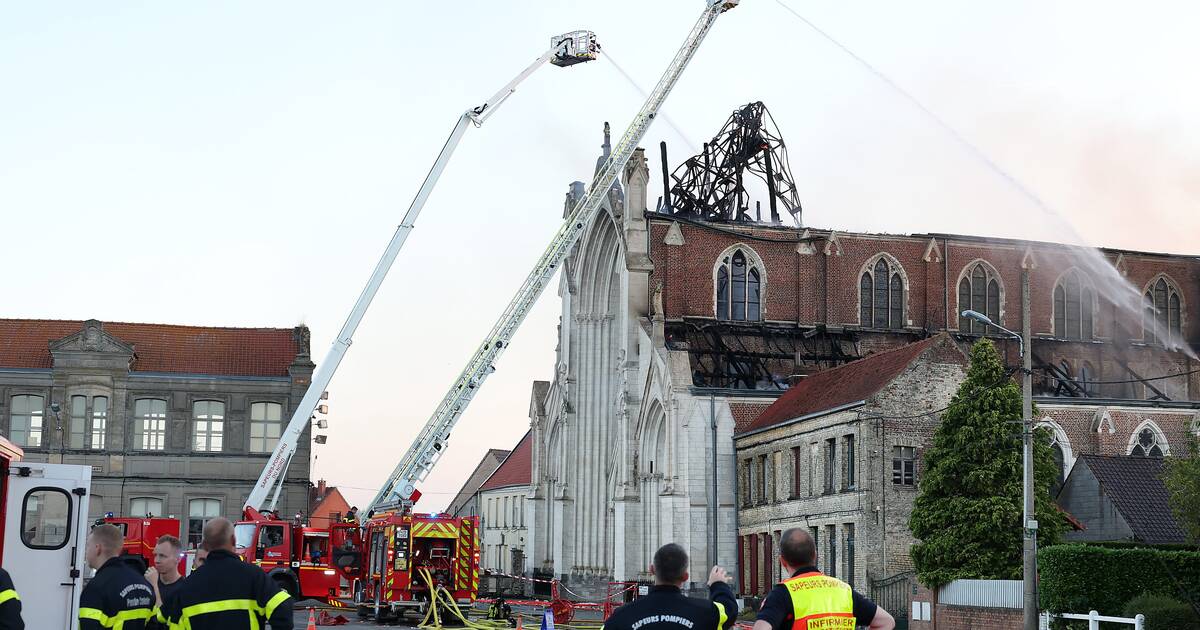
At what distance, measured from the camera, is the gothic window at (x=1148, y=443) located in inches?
2080

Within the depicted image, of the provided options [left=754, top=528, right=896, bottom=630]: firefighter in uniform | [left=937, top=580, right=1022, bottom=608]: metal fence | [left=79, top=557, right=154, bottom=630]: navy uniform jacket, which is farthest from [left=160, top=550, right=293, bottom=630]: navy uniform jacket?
[left=937, top=580, right=1022, bottom=608]: metal fence

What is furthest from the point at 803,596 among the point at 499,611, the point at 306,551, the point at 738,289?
the point at 738,289

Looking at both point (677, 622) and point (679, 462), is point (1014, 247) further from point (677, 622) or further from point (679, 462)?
point (677, 622)

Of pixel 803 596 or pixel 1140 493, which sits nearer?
pixel 803 596

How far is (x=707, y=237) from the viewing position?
62250 millimetres

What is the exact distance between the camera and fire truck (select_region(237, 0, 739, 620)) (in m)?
37.4

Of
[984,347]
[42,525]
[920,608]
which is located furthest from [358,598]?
[42,525]

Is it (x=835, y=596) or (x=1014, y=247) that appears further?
(x=1014, y=247)

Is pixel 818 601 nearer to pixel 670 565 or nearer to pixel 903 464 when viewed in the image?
pixel 670 565

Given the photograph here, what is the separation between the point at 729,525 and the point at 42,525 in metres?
40.4

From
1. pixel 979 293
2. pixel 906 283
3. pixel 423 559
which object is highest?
pixel 906 283

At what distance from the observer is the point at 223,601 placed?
9328 millimetres

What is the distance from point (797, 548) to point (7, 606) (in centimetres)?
496

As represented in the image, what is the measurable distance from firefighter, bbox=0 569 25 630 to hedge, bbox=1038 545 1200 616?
24.1 metres
